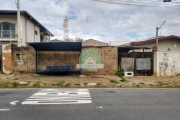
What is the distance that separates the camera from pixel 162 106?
5.31 m

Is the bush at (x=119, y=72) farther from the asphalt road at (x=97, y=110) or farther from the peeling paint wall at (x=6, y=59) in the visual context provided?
the peeling paint wall at (x=6, y=59)

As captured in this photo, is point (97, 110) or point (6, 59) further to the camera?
point (6, 59)

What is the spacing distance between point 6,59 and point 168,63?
13344mm

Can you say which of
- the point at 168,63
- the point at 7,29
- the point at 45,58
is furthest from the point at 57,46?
the point at 7,29

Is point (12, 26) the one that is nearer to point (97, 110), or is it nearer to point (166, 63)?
point (166, 63)

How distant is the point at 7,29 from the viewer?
65.6ft

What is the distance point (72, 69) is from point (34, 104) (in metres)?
7.91

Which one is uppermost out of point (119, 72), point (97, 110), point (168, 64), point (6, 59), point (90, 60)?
point (6, 59)

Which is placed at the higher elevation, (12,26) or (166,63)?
(12,26)

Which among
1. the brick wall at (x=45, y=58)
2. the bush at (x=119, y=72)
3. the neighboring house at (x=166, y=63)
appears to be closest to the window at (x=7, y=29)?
the brick wall at (x=45, y=58)

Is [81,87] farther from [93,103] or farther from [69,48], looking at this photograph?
[69,48]

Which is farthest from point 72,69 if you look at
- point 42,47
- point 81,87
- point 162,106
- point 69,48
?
point 162,106

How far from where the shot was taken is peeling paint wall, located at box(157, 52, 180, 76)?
41.9ft

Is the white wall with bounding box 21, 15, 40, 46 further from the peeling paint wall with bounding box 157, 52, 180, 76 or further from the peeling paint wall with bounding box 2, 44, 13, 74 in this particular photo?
the peeling paint wall with bounding box 157, 52, 180, 76
